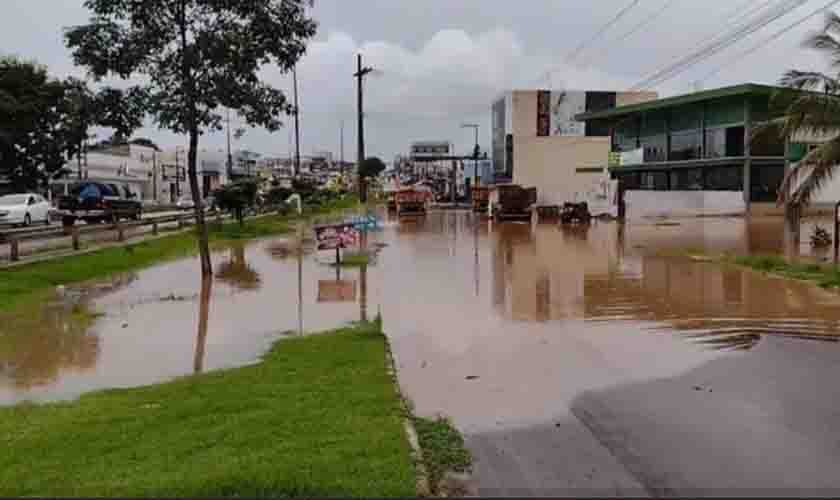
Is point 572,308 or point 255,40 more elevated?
point 255,40

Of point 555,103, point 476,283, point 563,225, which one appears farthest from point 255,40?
point 555,103

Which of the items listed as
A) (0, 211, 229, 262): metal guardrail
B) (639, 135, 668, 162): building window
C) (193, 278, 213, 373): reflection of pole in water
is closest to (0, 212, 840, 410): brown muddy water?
(193, 278, 213, 373): reflection of pole in water

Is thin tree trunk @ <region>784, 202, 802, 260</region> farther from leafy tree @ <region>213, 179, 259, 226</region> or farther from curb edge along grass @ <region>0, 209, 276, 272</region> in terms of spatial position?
leafy tree @ <region>213, 179, 259, 226</region>

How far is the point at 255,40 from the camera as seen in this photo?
64.7 feet

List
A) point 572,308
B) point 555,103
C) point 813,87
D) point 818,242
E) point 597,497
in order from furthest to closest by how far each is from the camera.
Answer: point 555,103 → point 818,242 → point 813,87 → point 572,308 → point 597,497

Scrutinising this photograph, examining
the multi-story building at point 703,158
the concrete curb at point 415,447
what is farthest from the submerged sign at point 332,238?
the multi-story building at point 703,158

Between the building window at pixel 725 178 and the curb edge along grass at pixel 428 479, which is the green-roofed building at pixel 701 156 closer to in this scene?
the building window at pixel 725 178

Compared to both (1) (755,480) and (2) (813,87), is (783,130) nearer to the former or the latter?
(2) (813,87)

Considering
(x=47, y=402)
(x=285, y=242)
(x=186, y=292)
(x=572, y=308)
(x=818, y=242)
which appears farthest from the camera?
(x=285, y=242)

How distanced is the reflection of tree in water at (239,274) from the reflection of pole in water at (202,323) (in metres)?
0.62

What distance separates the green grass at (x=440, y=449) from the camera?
6.03 m

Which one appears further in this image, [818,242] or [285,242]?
[285,242]

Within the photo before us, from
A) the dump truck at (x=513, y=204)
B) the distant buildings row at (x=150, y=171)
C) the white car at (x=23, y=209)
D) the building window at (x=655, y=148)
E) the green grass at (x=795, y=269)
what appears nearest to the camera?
the green grass at (x=795, y=269)

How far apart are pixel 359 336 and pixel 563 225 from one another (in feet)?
115
